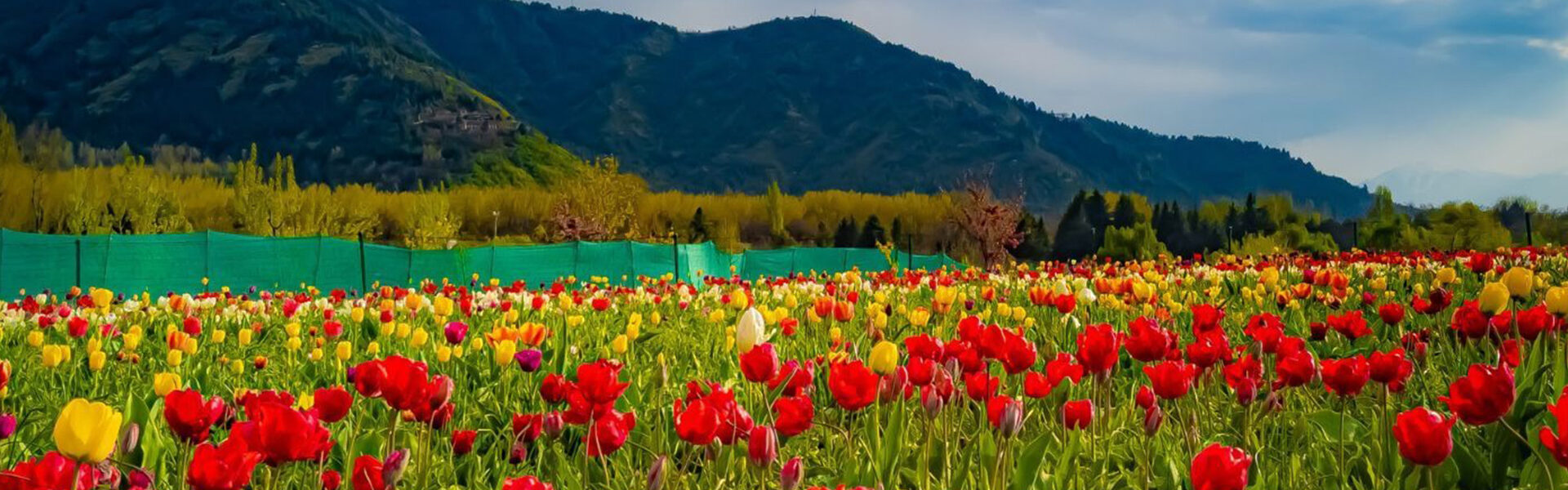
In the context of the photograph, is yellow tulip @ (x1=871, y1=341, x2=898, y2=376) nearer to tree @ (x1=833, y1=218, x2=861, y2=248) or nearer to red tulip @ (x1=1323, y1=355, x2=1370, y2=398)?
red tulip @ (x1=1323, y1=355, x2=1370, y2=398)

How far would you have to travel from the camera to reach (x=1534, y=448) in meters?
2.02

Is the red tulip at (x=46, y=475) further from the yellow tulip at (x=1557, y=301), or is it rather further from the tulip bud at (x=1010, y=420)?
the yellow tulip at (x=1557, y=301)

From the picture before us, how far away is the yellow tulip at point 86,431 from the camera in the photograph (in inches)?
52.6

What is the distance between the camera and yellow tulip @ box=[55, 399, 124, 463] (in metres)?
1.34

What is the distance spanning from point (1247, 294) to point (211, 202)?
6455 cm

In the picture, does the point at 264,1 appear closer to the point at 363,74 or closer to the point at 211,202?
the point at 363,74

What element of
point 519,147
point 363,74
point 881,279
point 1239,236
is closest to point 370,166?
point 519,147

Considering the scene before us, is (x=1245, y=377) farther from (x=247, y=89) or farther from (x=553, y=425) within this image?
(x=247, y=89)

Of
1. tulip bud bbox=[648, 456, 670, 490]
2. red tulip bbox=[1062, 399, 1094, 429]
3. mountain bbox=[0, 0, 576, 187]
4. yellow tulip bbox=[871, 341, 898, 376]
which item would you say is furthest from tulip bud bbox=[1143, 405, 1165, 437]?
mountain bbox=[0, 0, 576, 187]

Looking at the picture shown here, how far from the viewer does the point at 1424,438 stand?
5.19 feet

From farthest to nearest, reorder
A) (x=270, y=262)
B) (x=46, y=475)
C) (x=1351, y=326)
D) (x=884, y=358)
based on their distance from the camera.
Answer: (x=270, y=262) → (x=1351, y=326) → (x=884, y=358) → (x=46, y=475)

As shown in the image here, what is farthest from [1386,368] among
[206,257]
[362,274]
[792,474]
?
[206,257]

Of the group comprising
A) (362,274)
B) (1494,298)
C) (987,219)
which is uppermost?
(987,219)

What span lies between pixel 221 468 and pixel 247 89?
174637 millimetres
